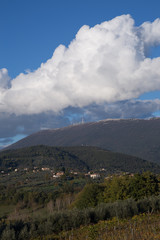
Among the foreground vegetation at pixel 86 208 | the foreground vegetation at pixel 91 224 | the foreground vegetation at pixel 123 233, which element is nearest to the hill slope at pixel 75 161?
the foreground vegetation at pixel 86 208

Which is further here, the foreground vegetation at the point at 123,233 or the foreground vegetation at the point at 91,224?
the foreground vegetation at the point at 91,224

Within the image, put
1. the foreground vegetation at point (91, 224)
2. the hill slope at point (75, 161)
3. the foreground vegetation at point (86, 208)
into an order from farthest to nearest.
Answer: the hill slope at point (75, 161)
the foreground vegetation at point (86, 208)
the foreground vegetation at point (91, 224)

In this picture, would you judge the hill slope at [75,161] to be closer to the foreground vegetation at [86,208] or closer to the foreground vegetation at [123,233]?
the foreground vegetation at [86,208]

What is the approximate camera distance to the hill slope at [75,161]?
493ft

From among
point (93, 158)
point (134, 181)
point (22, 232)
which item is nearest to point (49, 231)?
point (22, 232)

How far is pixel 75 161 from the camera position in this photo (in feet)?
563

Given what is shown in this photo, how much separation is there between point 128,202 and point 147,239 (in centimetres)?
989

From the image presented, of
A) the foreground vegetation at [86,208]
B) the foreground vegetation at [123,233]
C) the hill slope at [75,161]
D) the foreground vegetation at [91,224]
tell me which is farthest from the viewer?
the hill slope at [75,161]

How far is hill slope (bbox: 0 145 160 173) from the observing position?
150m

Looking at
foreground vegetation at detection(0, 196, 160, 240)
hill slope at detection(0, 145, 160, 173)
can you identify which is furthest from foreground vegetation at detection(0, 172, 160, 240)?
hill slope at detection(0, 145, 160, 173)

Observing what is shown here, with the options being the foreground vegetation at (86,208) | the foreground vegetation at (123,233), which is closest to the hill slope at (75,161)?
the foreground vegetation at (86,208)

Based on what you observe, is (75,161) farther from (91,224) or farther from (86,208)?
(91,224)

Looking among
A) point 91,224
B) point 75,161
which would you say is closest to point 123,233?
point 91,224

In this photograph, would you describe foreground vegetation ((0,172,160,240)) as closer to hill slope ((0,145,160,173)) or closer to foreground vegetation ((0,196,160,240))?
foreground vegetation ((0,196,160,240))
